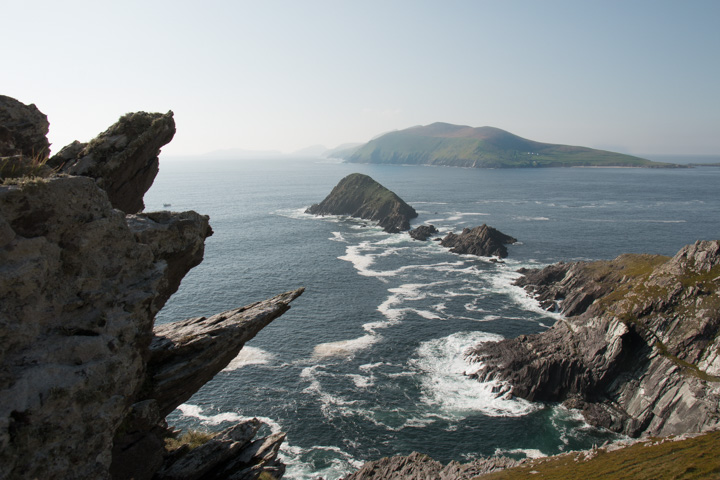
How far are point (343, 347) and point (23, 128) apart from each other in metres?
49.3

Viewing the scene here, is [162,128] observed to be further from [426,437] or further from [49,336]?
[426,437]

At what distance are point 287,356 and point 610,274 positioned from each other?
190 ft

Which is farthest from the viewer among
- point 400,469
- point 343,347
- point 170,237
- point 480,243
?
point 480,243

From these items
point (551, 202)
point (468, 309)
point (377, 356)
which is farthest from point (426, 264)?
point (551, 202)

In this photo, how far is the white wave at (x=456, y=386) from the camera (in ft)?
165

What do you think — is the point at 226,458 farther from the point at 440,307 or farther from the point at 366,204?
the point at 366,204

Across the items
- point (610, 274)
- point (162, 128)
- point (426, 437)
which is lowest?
point (426, 437)

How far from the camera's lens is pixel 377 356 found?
60.9m

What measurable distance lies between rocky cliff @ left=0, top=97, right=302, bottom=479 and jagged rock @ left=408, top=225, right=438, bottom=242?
111522 mm

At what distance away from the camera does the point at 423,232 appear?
13475cm

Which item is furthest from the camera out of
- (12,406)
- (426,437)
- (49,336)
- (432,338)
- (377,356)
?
(432,338)

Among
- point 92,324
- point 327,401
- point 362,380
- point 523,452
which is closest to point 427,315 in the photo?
point 362,380

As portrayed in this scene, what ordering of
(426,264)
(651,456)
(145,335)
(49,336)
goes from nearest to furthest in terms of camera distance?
(49,336)
(145,335)
(651,456)
(426,264)

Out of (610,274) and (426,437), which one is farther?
(610,274)
